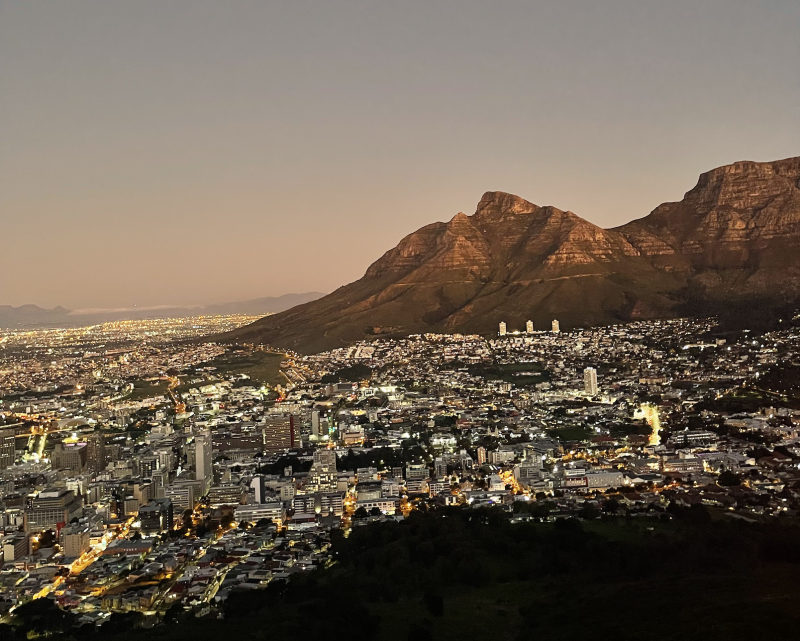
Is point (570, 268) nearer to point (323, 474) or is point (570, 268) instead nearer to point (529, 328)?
point (529, 328)

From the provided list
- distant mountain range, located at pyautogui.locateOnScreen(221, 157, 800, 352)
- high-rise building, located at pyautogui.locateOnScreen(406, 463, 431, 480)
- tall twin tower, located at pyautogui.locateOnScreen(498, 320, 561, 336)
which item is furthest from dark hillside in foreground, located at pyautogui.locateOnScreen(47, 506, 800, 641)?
distant mountain range, located at pyautogui.locateOnScreen(221, 157, 800, 352)

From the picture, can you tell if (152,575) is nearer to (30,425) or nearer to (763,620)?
(763,620)

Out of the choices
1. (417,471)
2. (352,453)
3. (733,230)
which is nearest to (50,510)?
(352,453)

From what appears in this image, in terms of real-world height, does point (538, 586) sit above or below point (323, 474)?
below

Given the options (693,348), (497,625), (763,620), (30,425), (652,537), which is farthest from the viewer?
(693,348)

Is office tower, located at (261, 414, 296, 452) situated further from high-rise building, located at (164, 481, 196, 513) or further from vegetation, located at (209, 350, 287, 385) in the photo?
vegetation, located at (209, 350, 287, 385)

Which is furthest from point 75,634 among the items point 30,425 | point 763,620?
point 30,425
